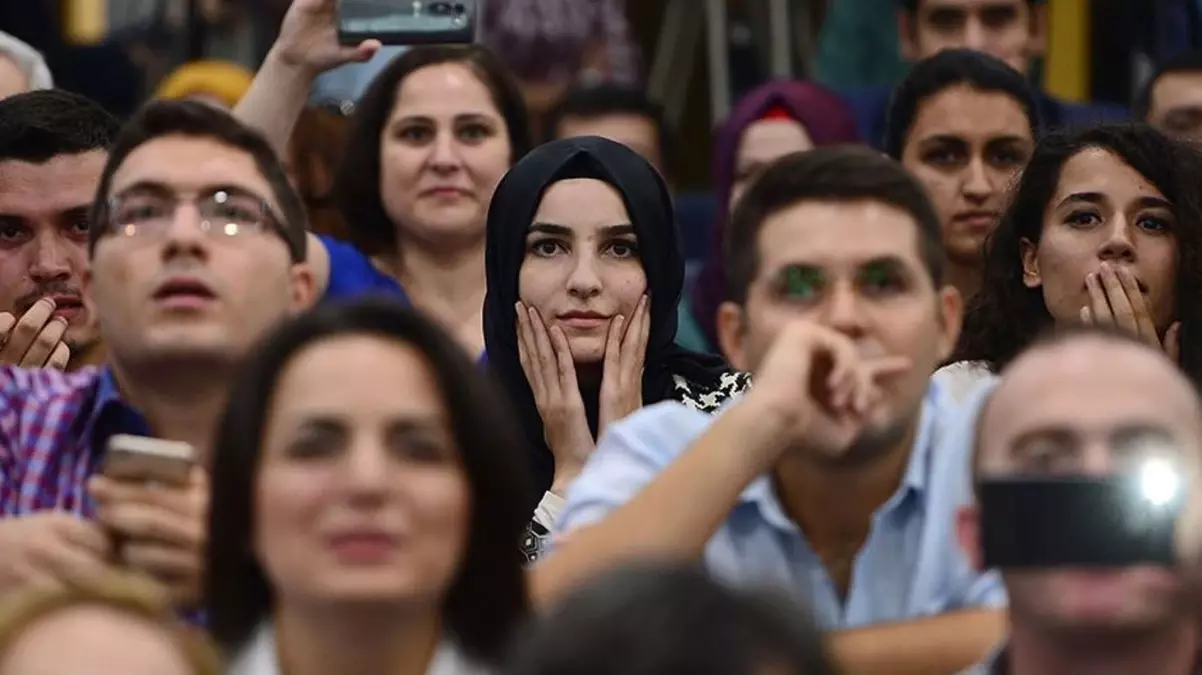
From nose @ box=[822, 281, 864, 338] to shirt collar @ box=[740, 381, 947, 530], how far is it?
19 centimetres

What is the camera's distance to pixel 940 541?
3.67 meters

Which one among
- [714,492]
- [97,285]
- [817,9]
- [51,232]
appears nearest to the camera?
[714,492]

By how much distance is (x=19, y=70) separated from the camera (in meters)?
5.70

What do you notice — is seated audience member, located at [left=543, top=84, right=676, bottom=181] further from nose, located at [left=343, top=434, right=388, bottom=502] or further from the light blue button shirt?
nose, located at [left=343, top=434, right=388, bottom=502]

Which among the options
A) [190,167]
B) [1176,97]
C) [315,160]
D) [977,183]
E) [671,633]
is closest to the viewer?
[671,633]

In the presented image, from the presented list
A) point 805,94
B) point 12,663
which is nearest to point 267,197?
point 12,663

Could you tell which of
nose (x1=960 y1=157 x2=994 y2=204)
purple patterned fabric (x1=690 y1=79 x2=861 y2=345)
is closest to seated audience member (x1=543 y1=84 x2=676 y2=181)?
purple patterned fabric (x1=690 y1=79 x2=861 y2=345)

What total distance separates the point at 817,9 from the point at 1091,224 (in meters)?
3.48

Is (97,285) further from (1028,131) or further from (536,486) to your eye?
(1028,131)

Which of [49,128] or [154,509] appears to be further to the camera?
[49,128]

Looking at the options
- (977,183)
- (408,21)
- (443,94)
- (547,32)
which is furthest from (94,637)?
(547,32)

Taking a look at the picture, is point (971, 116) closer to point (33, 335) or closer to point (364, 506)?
point (33, 335)

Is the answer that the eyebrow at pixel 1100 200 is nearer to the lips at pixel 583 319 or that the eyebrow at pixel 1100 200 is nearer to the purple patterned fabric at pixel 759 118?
the lips at pixel 583 319

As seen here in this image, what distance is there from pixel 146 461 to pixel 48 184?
1424mm
